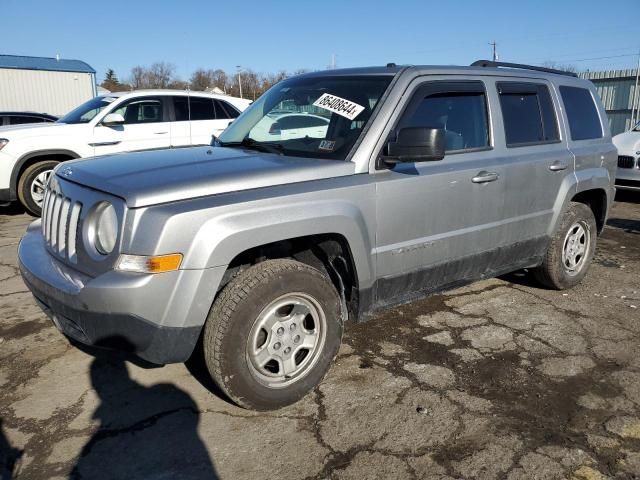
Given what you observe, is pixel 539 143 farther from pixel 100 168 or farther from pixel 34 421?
pixel 34 421

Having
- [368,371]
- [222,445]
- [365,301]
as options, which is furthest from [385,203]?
[222,445]

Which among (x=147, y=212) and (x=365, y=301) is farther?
(x=365, y=301)

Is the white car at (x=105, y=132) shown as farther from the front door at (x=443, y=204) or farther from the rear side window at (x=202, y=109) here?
the front door at (x=443, y=204)

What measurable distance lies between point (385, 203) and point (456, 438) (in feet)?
4.45

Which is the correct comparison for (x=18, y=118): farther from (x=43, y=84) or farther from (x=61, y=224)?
(x=43, y=84)

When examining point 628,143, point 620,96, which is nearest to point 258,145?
point 628,143

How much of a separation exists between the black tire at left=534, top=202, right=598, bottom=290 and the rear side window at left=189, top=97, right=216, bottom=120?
20.7 feet

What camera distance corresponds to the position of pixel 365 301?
128 inches

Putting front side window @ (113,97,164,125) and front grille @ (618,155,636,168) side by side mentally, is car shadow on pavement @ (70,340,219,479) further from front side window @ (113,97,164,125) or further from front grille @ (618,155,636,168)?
front grille @ (618,155,636,168)

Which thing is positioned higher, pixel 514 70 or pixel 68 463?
pixel 514 70

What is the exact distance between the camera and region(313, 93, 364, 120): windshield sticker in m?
3.35

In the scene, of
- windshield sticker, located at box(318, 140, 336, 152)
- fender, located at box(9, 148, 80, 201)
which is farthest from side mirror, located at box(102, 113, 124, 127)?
windshield sticker, located at box(318, 140, 336, 152)

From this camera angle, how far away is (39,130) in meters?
7.82

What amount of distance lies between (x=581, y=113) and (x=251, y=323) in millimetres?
3778
